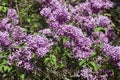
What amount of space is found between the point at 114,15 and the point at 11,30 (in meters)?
2.76

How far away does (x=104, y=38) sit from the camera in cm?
550

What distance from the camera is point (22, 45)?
4.87 m

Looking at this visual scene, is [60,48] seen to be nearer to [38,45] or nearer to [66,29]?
[66,29]

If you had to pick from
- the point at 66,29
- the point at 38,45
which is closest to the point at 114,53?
the point at 66,29

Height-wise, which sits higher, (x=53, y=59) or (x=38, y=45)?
(x=38, y=45)

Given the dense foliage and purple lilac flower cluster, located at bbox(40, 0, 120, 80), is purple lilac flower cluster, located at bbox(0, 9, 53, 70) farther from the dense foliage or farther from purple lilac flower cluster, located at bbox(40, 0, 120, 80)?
purple lilac flower cluster, located at bbox(40, 0, 120, 80)

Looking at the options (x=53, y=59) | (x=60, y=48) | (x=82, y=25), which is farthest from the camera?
(x=82, y=25)

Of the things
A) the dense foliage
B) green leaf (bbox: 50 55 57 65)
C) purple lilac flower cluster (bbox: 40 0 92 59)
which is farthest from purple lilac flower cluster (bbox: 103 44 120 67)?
green leaf (bbox: 50 55 57 65)

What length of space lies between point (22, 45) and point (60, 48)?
476 millimetres

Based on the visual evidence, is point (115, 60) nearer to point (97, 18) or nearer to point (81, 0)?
point (97, 18)

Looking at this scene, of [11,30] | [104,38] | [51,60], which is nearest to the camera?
[51,60]

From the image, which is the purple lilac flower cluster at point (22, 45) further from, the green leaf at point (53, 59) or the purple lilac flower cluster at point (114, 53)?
the purple lilac flower cluster at point (114, 53)

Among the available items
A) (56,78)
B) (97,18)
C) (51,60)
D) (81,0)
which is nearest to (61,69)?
(56,78)

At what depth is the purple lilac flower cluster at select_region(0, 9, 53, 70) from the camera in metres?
A: 4.40
